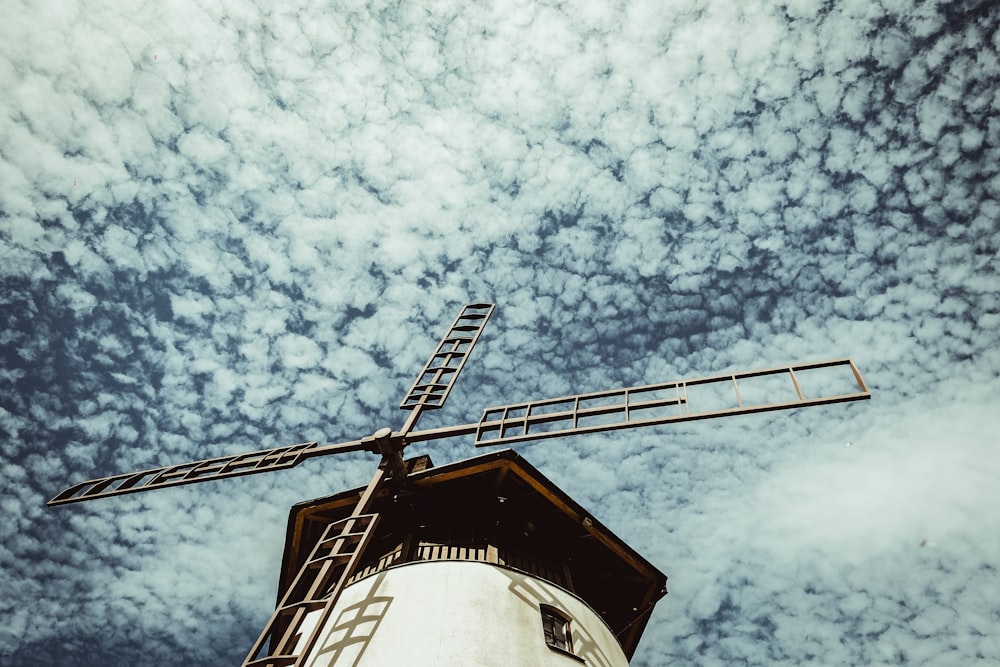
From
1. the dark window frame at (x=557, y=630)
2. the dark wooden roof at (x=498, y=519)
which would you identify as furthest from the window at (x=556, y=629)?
the dark wooden roof at (x=498, y=519)

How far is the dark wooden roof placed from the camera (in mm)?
12273

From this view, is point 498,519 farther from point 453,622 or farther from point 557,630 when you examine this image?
point 453,622

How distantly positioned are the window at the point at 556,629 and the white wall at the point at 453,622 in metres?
0.12

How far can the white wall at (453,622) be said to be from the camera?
30.1 feet

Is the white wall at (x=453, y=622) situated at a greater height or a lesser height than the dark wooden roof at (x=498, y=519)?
lesser

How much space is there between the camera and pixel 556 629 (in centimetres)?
1059

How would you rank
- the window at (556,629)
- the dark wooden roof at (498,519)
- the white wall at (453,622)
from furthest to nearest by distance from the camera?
the dark wooden roof at (498,519) < the window at (556,629) < the white wall at (453,622)

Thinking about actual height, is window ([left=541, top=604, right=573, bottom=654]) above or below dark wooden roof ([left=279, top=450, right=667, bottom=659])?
below

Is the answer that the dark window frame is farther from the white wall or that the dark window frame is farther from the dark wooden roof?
the dark wooden roof

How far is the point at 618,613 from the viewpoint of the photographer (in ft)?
45.2

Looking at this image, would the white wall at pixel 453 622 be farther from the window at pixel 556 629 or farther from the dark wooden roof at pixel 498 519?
the dark wooden roof at pixel 498 519

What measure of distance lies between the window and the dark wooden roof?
1.59m

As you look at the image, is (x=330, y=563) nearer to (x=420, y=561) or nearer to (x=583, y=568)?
(x=420, y=561)

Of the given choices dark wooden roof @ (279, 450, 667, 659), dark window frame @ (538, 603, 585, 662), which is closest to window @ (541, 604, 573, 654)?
dark window frame @ (538, 603, 585, 662)
